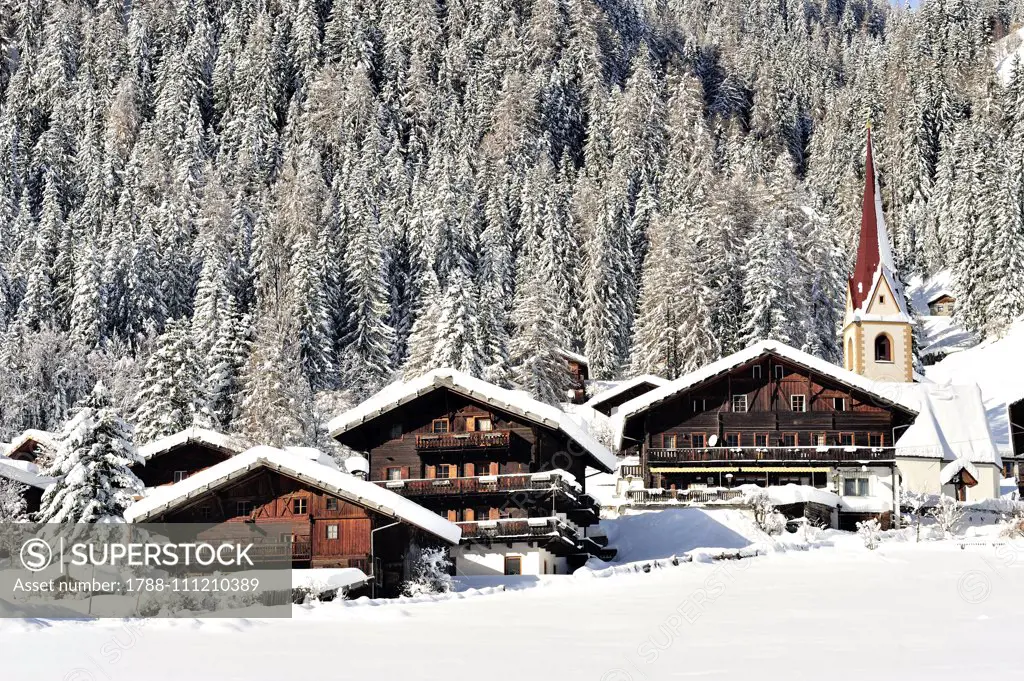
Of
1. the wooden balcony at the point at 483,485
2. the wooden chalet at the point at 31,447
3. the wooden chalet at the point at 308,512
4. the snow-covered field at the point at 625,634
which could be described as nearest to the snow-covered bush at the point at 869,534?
the snow-covered field at the point at 625,634

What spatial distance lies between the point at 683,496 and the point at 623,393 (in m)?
21.5

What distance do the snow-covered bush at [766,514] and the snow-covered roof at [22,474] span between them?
29893 millimetres

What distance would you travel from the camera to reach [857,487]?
185ft

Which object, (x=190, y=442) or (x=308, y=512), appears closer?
(x=308, y=512)

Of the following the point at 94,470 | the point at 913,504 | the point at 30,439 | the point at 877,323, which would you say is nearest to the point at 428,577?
the point at 94,470

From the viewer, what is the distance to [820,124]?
171750mm

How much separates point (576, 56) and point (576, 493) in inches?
5428

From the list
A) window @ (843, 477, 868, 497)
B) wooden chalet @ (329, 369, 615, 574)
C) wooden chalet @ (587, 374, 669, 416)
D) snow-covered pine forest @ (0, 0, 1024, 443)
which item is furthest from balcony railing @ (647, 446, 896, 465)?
snow-covered pine forest @ (0, 0, 1024, 443)

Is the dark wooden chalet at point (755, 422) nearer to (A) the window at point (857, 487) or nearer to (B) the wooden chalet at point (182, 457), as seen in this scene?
(A) the window at point (857, 487)

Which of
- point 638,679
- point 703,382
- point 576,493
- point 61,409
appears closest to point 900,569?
point 576,493

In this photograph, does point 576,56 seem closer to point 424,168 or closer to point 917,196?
point 424,168

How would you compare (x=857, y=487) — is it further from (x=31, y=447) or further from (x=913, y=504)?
(x=31, y=447)

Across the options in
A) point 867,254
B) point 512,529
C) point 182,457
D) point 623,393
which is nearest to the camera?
point 512,529

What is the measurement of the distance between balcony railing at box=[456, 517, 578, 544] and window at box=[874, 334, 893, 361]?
4018cm
